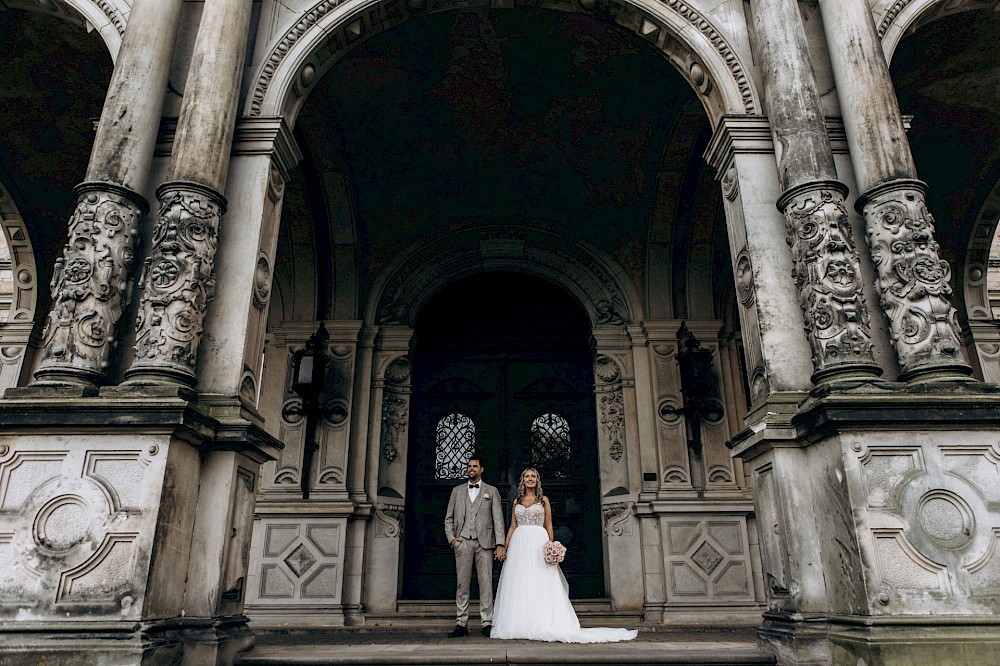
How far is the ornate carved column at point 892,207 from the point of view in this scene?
465 centimetres

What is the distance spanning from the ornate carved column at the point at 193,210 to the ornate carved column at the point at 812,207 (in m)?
4.24

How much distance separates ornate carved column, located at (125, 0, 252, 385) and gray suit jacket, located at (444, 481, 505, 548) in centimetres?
276

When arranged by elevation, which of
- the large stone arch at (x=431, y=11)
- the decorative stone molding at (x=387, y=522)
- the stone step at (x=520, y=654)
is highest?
the large stone arch at (x=431, y=11)

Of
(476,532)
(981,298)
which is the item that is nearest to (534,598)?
(476,532)

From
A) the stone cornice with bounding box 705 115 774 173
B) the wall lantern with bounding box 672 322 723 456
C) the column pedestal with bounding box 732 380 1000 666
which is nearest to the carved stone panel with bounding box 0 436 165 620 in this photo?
the column pedestal with bounding box 732 380 1000 666

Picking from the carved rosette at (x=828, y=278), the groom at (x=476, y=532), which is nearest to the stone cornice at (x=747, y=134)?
the carved rosette at (x=828, y=278)

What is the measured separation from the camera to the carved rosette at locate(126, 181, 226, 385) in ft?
15.3

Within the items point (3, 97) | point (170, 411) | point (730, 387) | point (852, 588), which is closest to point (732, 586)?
point (730, 387)

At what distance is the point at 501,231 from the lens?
10594 mm

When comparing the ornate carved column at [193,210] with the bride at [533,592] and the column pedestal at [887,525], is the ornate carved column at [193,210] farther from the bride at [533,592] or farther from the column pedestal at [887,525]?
the column pedestal at [887,525]

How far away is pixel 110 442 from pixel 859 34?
246 inches

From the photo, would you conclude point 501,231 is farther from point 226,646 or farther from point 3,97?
point 226,646

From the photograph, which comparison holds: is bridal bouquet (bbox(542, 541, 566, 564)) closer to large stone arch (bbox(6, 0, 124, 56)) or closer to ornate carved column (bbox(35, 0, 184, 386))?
ornate carved column (bbox(35, 0, 184, 386))

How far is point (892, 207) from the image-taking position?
5.00m
